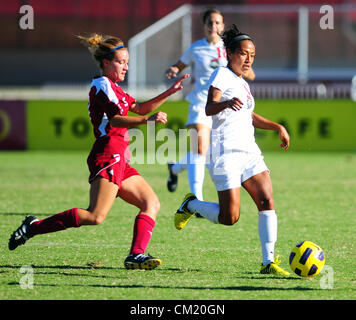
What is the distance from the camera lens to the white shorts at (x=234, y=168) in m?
6.17

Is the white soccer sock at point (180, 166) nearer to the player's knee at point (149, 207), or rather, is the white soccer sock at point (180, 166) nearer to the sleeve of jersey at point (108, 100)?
the player's knee at point (149, 207)

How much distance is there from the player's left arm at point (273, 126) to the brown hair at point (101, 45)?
134 cm

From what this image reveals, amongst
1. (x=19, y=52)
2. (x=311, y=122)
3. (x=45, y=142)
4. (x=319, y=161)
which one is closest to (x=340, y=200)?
(x=319, y=161)

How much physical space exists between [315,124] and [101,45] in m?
12.2

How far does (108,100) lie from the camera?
6137 millimetres

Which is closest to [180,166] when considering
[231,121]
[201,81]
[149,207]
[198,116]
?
[198,116]

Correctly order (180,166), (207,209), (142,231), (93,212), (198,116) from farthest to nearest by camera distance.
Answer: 1. (180,166)
2. (198,116)
3. (207,209)
4. (142,231)
5. (93,212)

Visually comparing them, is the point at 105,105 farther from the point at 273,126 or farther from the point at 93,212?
the point at 273,126

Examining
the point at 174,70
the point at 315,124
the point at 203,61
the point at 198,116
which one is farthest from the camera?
the point at 315,124

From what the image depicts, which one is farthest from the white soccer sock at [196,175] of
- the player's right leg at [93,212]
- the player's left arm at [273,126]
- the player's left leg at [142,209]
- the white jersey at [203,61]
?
the player's right leg at [93,212]

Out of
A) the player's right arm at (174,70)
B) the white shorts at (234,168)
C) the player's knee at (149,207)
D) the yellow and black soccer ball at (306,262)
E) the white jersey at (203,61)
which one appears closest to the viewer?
the yellow and black soccer ball at (306,262)
